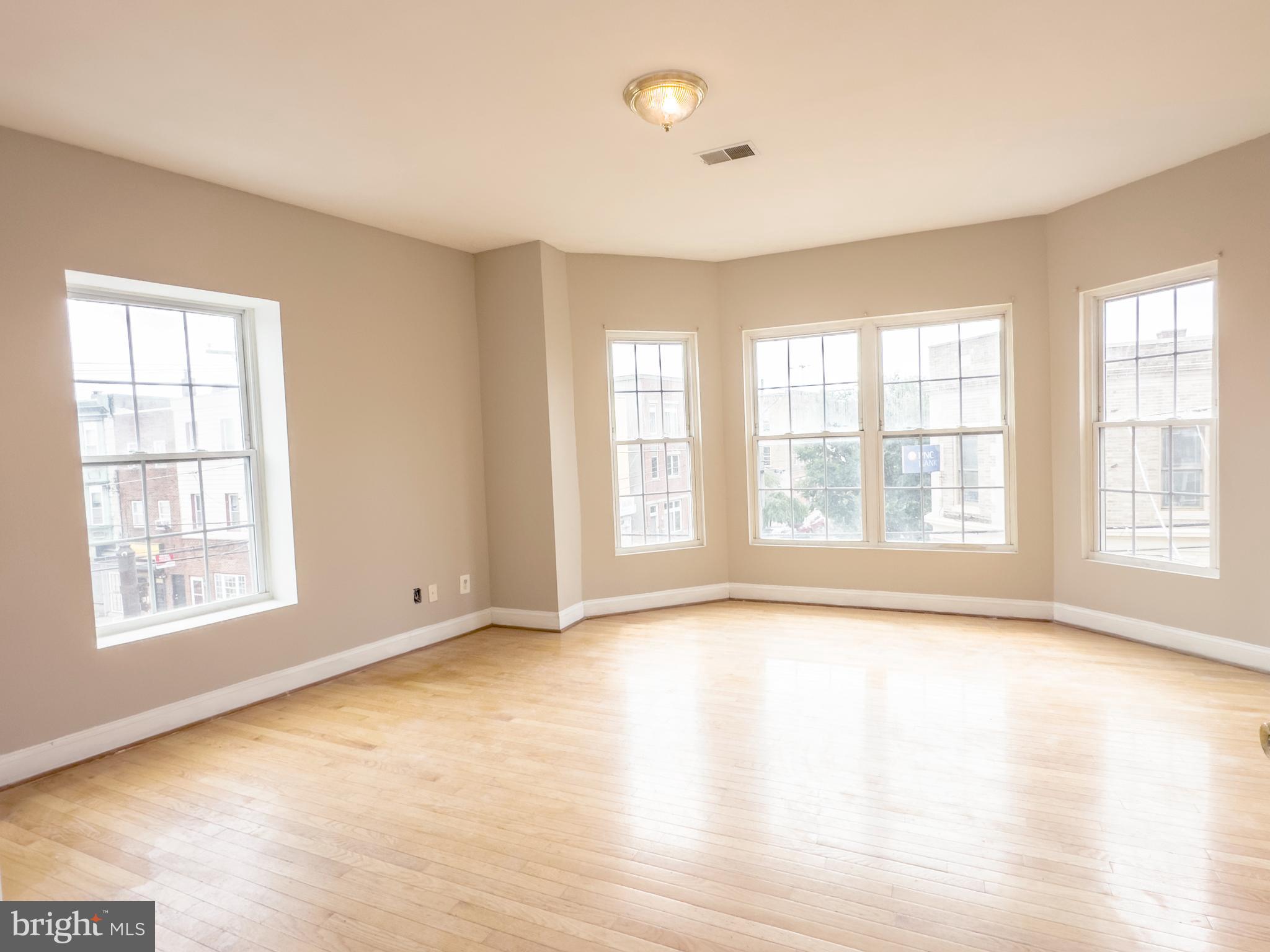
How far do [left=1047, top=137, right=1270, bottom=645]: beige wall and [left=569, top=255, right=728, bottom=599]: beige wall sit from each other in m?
2.58

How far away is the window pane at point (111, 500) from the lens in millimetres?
3389

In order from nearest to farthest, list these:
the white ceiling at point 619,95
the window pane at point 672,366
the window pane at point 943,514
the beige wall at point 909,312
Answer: the white ceiling at point 619,95 < the beige wall at point 909,312 < the window pane at point 943,514 < the window pane at point 672,366

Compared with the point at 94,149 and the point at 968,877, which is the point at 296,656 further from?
the point at 968,877

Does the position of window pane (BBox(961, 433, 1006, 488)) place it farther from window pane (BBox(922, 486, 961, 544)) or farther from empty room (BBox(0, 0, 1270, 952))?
window pane (BBox(922, 486, 961, 544))

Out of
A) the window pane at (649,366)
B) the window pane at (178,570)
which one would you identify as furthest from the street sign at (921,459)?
the window pane at (178,570)

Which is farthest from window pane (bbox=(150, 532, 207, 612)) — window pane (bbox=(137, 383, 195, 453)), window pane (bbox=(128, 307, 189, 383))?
window pane (bbox=(128, 307, 189, 383))

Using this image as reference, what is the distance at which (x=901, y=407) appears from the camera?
5492 millimetres

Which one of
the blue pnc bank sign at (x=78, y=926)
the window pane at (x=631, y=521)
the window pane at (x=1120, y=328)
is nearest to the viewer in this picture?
the blue pnc bank sign at (x=78, y=926)

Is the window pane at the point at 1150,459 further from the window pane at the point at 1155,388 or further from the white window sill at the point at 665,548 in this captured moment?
the white window sill at the point at 665,548

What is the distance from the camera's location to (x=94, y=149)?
3.31m

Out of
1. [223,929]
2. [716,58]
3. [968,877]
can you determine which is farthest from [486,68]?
[968,877]

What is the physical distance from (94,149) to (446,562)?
10.0ft

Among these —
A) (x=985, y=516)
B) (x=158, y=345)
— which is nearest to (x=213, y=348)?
(x=158, y=345)

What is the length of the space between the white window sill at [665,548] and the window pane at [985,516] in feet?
6.64
